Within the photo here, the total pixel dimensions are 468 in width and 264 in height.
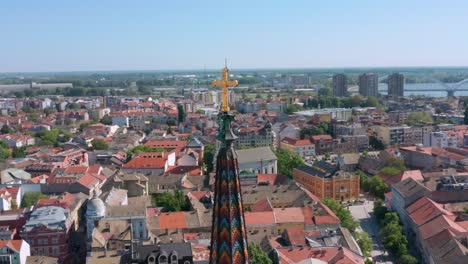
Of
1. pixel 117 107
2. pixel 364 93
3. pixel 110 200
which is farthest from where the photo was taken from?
pixel 364 93

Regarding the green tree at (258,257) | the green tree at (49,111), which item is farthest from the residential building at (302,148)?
the green tree at (49,111)

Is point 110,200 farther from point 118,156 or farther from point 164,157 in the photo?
point 118,156

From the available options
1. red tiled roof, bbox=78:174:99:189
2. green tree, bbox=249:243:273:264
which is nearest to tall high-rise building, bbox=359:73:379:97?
red tiled roof, bbox=78:174:99:189

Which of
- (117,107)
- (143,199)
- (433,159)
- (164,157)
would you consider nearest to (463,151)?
(433,159)

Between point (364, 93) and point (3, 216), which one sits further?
point (364, 93)

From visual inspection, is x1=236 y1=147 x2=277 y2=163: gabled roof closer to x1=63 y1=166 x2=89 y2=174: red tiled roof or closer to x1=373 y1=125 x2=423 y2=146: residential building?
x1=63 y1=166 x2=89 y2=174: red tiled roof

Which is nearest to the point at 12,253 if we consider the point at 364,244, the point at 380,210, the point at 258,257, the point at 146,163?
the point at 258,257

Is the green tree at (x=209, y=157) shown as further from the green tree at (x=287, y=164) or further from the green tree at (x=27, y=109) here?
the green tree at (x=27, y=109)

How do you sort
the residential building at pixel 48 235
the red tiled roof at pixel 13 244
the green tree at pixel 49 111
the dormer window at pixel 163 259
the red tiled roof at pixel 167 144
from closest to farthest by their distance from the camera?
1. the dormer window at pixel 163 259
2. the red tiled roof at pixel 13 244
3. the residential building at pixel 48 235
4. the red tiled roof at pixel 167 144
5. the green tree at pixel 49 111
